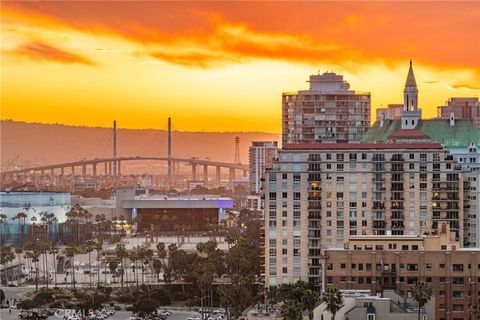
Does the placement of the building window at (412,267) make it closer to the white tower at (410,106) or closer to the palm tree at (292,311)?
the palm tree at (292,311)

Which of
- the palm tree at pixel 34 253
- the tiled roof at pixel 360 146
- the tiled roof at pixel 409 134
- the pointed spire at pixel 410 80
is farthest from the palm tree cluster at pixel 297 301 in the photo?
the pointed spire at pixel 410 80

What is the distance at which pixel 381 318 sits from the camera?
64438 millimetres

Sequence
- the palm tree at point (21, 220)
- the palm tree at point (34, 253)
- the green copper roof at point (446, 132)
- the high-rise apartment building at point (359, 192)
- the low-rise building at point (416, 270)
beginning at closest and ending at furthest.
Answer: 1. the low-rise building at point (416, 270)
2. the high-rise apartment building at point (359, 192)
3. the green copper roof at point (446, 132)
4. the palm tree at point (34, 253)
5. the palm tree at point (21, 220)

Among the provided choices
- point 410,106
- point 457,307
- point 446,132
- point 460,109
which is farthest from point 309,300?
point 460,109

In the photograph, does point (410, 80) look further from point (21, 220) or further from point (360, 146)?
point (21, 220)

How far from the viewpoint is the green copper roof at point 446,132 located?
4852 inches

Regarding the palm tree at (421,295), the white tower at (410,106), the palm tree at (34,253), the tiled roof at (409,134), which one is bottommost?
the palm tree at (34,253)

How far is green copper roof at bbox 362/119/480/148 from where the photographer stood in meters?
123

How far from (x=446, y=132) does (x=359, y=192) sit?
31.9 meters

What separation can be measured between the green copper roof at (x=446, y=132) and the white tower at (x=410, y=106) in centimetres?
85

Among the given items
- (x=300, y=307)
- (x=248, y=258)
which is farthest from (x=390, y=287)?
(x=248, y=258)

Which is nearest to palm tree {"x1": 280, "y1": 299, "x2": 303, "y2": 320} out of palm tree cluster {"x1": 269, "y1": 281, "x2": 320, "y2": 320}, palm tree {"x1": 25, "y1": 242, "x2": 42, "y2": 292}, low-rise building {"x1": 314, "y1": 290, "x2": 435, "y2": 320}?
palm tree cluster {"x1": 269, "y1": 281, "x2": 320, "y2": 320}

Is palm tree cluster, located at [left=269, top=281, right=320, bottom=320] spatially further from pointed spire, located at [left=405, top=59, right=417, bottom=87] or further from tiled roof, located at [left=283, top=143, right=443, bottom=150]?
pointed spire, located at [left=405, top=59, right=417, bottom=87]

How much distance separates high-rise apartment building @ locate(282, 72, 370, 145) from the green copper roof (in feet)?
99.7
